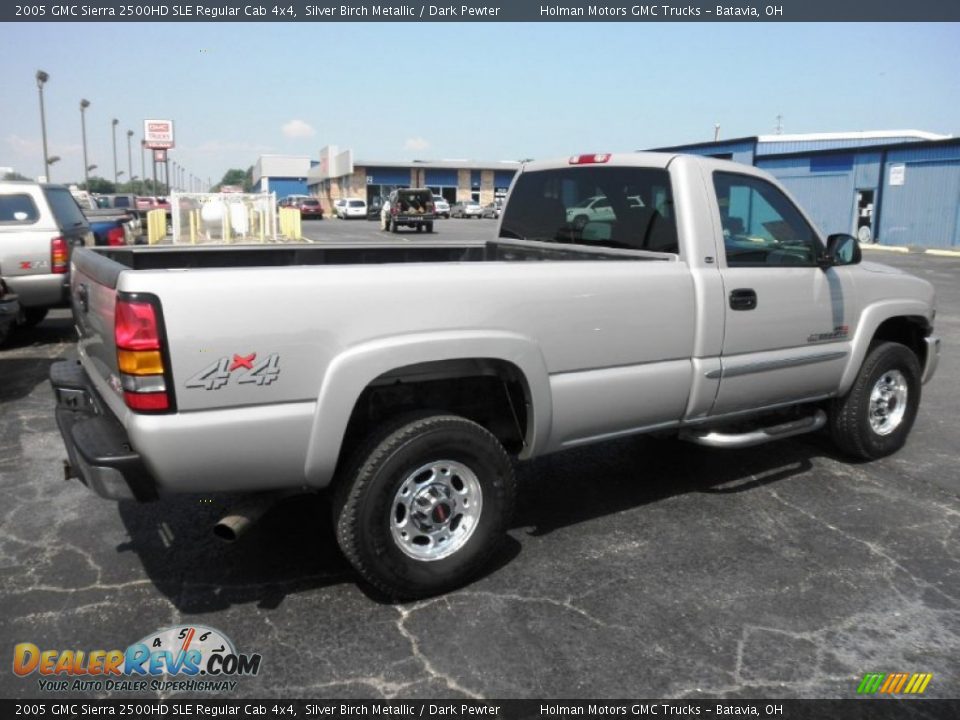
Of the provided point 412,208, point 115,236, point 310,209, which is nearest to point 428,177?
point 310,209

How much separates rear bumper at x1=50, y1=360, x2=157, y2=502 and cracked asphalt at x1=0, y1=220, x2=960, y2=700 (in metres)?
0.63

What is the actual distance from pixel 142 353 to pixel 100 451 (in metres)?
0.49

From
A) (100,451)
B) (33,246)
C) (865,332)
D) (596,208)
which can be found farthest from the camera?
(33,246)

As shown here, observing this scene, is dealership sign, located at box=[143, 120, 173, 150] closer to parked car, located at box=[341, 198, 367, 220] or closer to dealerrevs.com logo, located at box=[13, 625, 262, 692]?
parked car, located at box=[341, 198, 367, 220]

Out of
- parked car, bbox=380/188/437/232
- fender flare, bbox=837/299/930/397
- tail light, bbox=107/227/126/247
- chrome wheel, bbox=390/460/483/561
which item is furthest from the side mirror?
parked car, bbox=380/188/437/232

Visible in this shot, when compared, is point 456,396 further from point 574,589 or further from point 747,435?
point 747,435

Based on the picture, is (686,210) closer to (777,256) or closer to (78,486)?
(777,256)

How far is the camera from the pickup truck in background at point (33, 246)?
348 inches

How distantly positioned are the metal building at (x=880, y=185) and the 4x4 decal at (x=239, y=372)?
93.9ft

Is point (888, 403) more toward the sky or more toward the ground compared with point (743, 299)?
more toward the ground

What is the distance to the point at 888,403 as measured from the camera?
5.33 m

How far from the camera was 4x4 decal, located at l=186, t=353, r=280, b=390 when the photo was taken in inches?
110

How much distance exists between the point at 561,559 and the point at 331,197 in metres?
80.8

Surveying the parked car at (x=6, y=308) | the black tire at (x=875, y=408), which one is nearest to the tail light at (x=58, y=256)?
the parked car at (x=6, y=308)
